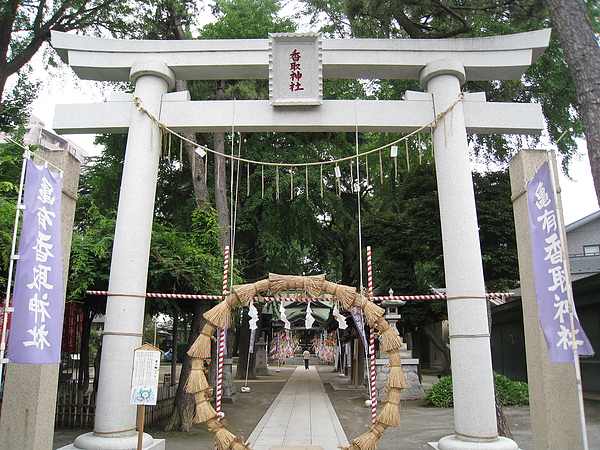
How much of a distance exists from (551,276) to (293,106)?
164 inches

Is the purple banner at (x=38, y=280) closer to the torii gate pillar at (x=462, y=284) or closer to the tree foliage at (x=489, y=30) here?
the torii gate pillar at (x=462, y=284)

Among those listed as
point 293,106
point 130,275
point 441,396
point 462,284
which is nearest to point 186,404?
point 130,275

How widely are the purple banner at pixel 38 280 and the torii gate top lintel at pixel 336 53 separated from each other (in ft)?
9.81

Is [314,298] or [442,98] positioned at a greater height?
[442,98]

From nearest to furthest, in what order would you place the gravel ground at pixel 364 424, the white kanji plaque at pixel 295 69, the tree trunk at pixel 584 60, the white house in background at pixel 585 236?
1. the tree trunk at pixel 584 60
2. the white kanji plaque at pixel 295 69
3. the gravel ground at pixel 364 424
4. the white house in background at pixel 585 236

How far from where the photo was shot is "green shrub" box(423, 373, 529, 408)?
13.1 meters

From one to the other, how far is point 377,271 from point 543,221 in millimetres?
17393

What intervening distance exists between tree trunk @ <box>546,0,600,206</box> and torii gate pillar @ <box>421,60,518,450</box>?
1.48 m

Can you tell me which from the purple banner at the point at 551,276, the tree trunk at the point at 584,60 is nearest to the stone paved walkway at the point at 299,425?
the purple banner at the point at 551,276

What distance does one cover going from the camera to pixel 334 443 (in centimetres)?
850

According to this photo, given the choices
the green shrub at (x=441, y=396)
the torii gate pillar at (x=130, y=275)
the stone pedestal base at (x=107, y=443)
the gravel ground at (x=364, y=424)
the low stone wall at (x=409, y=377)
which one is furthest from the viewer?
the low stone wall at (x=409, y=377)

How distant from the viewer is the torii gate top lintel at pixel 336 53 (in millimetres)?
7094

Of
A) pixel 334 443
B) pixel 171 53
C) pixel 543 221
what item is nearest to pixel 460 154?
pixel 543 221

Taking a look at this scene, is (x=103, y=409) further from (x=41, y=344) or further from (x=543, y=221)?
(x=543, y=221)
